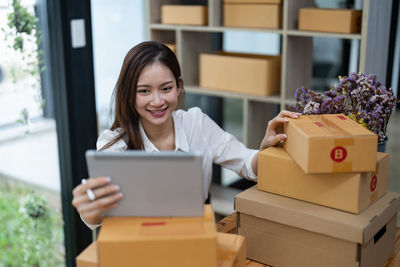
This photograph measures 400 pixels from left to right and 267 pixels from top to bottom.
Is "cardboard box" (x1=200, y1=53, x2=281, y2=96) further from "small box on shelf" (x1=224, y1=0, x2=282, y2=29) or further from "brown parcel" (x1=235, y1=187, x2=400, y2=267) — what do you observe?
"brown parcel" (x1=235, y1=187, x2=400, y2=267)

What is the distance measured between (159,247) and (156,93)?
0.58m

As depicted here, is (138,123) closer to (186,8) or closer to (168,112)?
(168,112)

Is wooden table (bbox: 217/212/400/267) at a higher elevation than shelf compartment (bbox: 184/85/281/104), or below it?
below

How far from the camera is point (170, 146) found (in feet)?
5.49

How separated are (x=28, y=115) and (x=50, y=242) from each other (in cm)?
73

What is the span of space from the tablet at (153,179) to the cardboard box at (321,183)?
36 centimetres

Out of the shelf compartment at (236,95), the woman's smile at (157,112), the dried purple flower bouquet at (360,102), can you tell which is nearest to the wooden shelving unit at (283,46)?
the shelf compartment at (236,95)

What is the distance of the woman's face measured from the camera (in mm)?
1448

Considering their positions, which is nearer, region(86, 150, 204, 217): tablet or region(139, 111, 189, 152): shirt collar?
region(86, 150, 204, 217): tablet

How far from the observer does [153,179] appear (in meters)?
1.03

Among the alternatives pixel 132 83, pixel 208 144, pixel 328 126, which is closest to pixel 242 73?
pixel 208 144

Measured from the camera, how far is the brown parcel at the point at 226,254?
1118 millimetres

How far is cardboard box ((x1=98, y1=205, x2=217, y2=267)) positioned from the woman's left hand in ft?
1.49

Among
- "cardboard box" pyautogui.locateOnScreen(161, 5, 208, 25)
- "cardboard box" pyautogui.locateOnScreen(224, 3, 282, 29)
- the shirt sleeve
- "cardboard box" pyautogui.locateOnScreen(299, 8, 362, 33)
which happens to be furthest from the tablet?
"cardboard box" pyautogui.locateOnScreen(161, 5, 208, 25)
